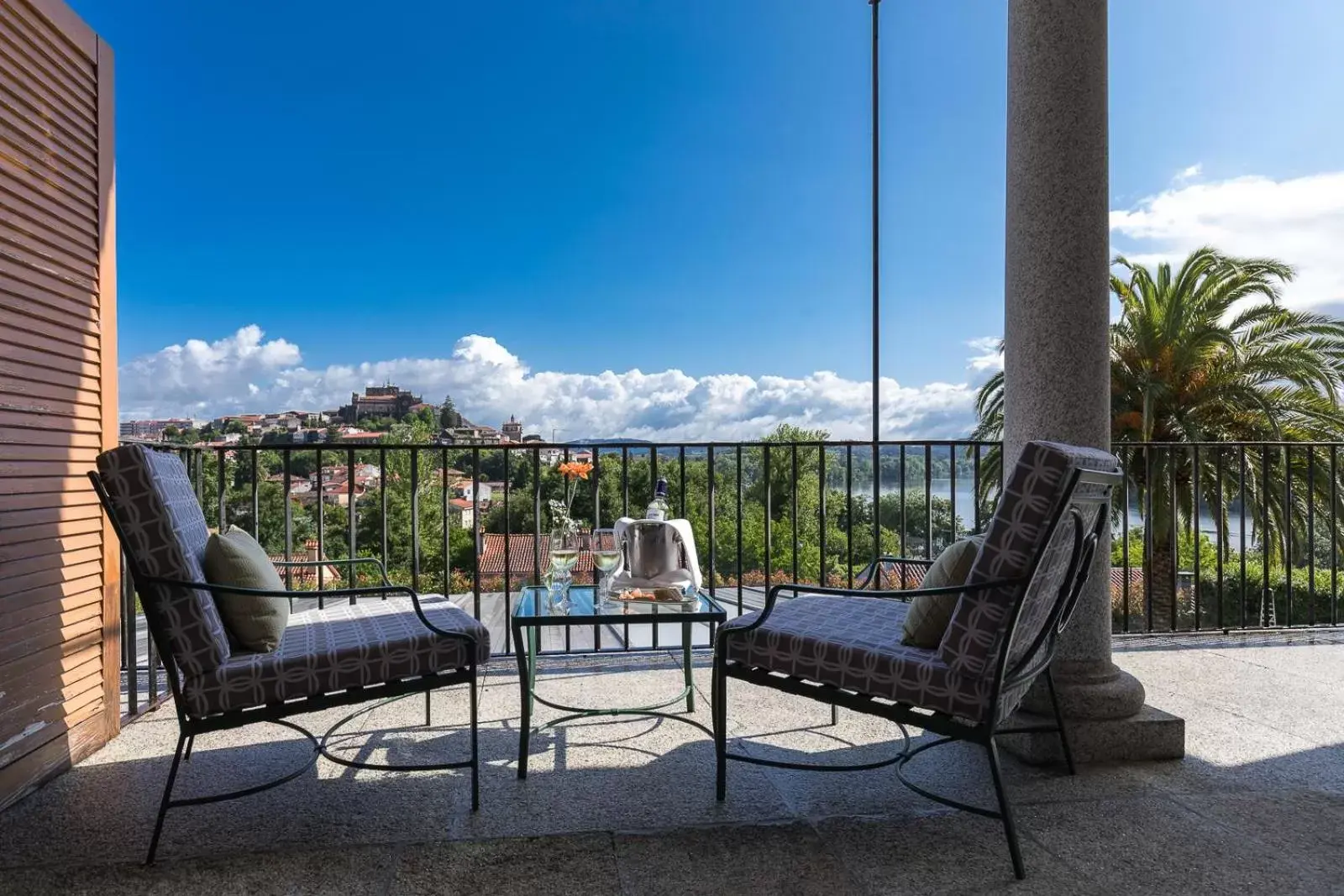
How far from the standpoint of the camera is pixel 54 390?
229 cm

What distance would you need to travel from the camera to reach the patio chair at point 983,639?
5.60ft

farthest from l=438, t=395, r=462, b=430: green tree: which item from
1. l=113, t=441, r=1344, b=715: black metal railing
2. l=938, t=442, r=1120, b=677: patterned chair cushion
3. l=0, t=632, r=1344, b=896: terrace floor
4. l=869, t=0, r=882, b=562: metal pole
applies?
l=938, t=442, r=1120, b=677: patterned chair cushion

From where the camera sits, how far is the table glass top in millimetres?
2297

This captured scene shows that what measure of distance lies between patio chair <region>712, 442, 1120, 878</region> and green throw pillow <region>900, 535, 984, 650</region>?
0.04 m

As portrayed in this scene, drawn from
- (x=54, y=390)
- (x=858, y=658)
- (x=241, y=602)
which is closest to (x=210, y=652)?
(x=241, y=602)

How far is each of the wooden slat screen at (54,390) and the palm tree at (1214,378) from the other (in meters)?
7.88

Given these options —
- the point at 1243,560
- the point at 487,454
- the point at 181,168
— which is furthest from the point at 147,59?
the point at 1243,560

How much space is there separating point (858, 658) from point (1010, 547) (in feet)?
1.39

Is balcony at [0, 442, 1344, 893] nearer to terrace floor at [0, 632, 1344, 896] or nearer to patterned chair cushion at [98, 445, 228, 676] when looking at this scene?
terrace floor at [0, 632, 1344, 896]

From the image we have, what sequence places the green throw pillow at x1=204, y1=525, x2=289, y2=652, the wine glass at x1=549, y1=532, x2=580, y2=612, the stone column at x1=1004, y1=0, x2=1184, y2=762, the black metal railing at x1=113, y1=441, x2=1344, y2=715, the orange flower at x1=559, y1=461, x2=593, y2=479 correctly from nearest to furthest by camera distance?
the green throw pillow at x1=204, y1=525, x2=289, y2=652 → the stone column at x1=1004, y1=0, x2=1184, y2=762 → the wine glass at x1=549, y1=532, x2=580, y2=612 → the orange flower at x1=559, y1=461, x2=593, y2=479 → the black metal railing at x1=113, y1=441, x2=1344, y2=715

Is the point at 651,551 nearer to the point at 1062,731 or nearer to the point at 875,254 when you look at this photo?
the point at 1062,731

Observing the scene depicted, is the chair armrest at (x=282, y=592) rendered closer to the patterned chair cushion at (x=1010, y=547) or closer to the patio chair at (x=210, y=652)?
the patio chair at (x=210, y=652)

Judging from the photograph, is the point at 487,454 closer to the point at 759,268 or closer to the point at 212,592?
the point at 212,592

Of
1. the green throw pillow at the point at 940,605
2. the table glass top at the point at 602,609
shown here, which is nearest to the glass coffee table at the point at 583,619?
the table glass top at the point at 602,609
